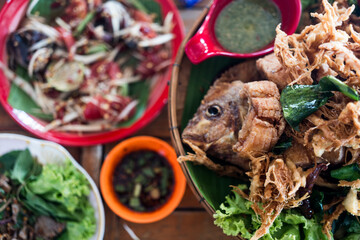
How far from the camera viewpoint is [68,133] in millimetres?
2117

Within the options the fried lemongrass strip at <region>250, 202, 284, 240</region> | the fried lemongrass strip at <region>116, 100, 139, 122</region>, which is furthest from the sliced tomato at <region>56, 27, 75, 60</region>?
the fried lemongrass strip at <region>250, 202, 284, 240</region>

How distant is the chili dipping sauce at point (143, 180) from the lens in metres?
2.07

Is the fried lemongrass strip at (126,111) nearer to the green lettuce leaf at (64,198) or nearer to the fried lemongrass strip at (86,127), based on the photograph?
the fried lemongrass strip at (86,127)

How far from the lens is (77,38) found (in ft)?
7.29

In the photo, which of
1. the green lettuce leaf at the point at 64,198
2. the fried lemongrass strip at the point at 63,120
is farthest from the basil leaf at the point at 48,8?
the green lettuce leaf at the point at 64,198

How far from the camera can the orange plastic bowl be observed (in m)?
1.95

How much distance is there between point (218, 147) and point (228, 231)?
0.38 m

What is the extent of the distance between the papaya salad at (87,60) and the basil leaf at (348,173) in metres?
1.20

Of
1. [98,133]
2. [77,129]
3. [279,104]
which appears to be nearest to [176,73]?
[279,104]

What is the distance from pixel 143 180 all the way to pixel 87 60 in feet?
2.91

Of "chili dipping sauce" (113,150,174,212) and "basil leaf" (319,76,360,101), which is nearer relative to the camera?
"basil leaf" (319,76,360,101)

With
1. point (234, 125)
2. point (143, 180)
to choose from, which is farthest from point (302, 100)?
point (143, 180)

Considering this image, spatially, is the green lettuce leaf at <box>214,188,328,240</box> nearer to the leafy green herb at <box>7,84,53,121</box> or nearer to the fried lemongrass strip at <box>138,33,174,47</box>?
the fried lemongrass strip at <box>138,33,174,47</box>

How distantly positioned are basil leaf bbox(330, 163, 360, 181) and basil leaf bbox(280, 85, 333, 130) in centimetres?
29
